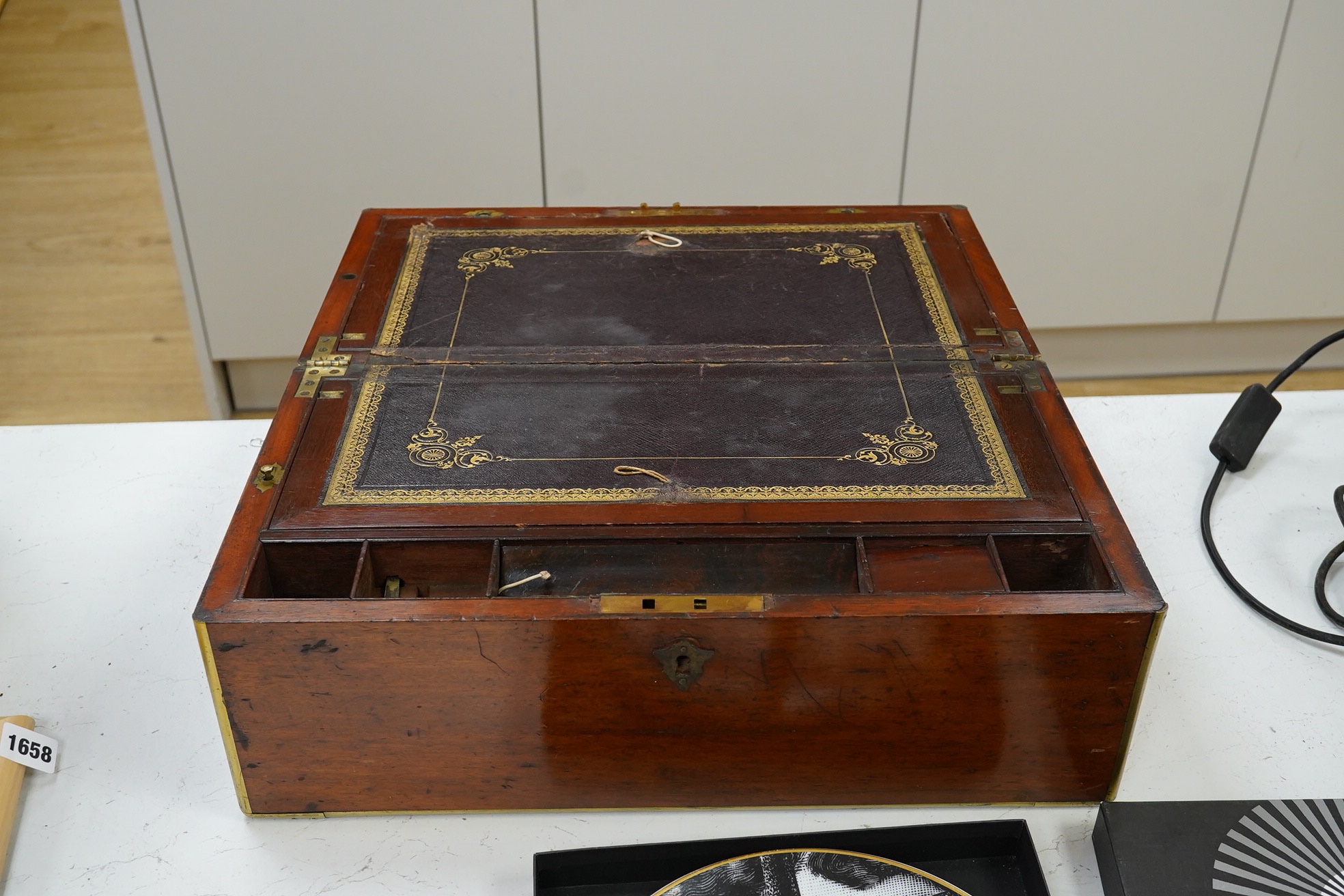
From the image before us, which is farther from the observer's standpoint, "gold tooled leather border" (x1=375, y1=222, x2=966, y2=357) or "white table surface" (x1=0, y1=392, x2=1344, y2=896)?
"gold tooled leather border" (x1=375, y1=222, x2=966, y2=357)

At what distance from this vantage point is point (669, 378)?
3.82 feet

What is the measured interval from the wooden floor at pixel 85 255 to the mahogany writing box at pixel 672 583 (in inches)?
64.7

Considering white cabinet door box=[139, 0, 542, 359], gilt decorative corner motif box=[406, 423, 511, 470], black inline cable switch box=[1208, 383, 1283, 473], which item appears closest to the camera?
gilt decorative corner motif box=[406, 423, 511, 470]

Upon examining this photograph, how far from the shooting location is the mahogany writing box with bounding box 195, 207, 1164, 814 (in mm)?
864

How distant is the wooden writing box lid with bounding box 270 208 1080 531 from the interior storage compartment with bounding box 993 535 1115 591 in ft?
0.07

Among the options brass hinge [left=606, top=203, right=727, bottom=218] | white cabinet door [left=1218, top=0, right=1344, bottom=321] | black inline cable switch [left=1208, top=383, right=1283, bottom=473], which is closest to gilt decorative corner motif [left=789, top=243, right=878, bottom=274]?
brass hinge [left=606, top=203, right=727, bottom=218]

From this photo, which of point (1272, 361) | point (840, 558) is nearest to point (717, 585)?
point (840, 558)

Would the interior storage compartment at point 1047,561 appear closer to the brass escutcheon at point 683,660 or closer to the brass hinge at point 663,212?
the brass escutcheon at point 683,660

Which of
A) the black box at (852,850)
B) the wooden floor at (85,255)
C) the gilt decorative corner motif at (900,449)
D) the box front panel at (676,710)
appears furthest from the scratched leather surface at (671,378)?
the wooden floor at (85,255)

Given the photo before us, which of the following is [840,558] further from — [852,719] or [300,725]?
[300,725]

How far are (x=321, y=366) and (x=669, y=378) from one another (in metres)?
0.33

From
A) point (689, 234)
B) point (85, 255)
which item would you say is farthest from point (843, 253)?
point (85, 255)

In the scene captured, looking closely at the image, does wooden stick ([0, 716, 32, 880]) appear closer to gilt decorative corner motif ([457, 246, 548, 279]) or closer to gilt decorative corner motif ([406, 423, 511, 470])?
gilt decorative corner motif ([406, 423, 511, 470])

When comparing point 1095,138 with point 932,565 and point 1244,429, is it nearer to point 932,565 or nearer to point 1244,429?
point 1244,429
